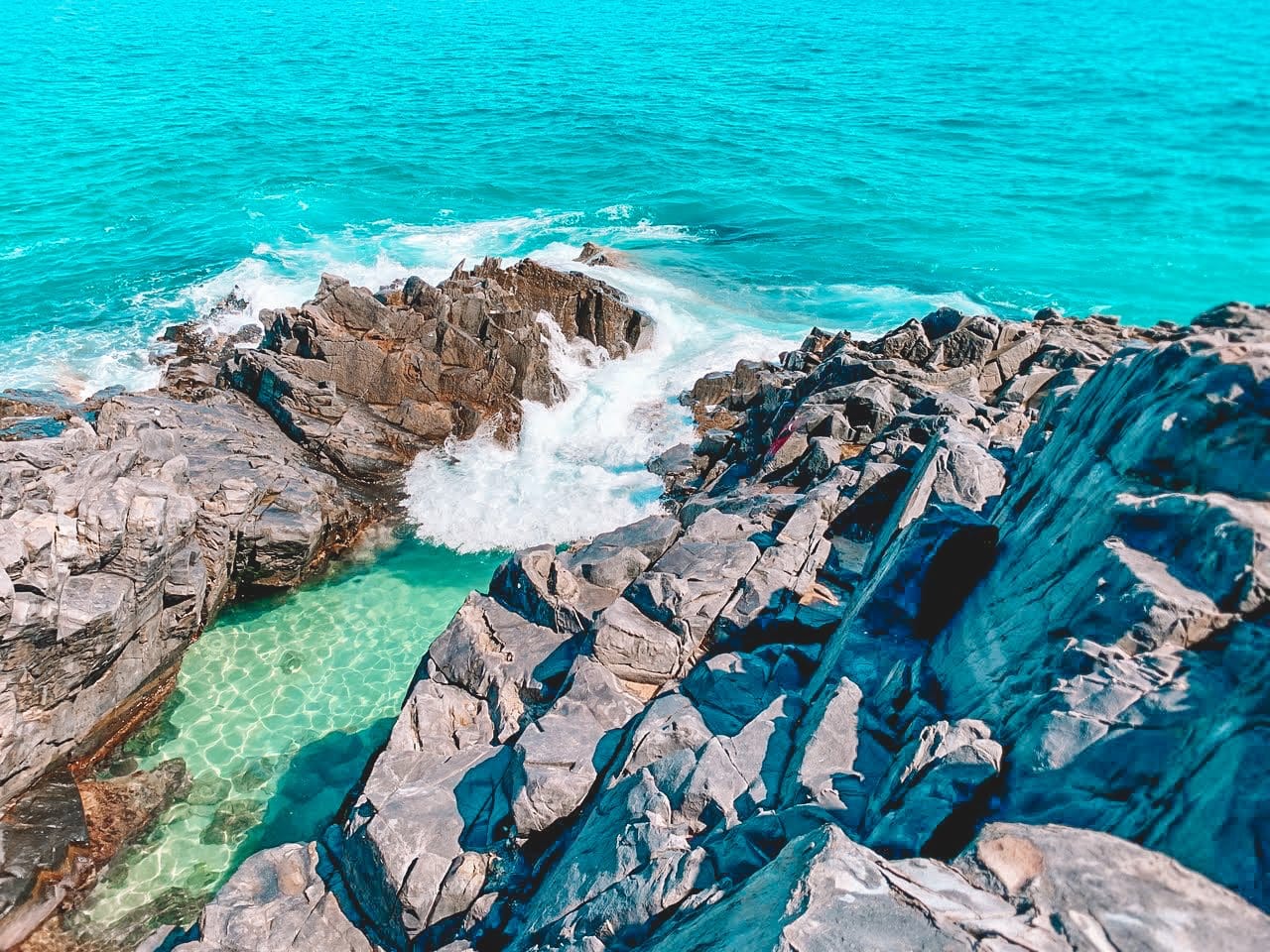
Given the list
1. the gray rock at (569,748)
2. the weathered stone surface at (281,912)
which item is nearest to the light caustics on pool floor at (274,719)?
the weathered stone surface at (281,912)

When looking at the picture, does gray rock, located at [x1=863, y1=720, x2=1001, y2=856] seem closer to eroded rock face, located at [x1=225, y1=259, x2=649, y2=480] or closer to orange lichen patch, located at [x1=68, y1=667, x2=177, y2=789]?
orange lichen patch, located at [x1=68, y1=667, x2=177, y2=789]

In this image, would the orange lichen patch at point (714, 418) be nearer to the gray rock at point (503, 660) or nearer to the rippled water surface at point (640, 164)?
the rippled water surface at point (640, 164)

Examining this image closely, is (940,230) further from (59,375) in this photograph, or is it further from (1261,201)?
(59,375)

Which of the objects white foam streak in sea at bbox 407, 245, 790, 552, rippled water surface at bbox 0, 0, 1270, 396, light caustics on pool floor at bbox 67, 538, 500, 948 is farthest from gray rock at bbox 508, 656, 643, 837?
rippled water surface at bbox 0, 0, 1270, 396

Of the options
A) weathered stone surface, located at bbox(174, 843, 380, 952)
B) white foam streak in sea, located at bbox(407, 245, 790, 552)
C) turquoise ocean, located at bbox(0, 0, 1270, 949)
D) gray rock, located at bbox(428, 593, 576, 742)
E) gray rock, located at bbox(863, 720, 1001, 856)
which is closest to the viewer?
gray rock, located at bbox(863, 720, 1001, 856)

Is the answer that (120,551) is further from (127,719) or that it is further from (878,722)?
(878,722)
